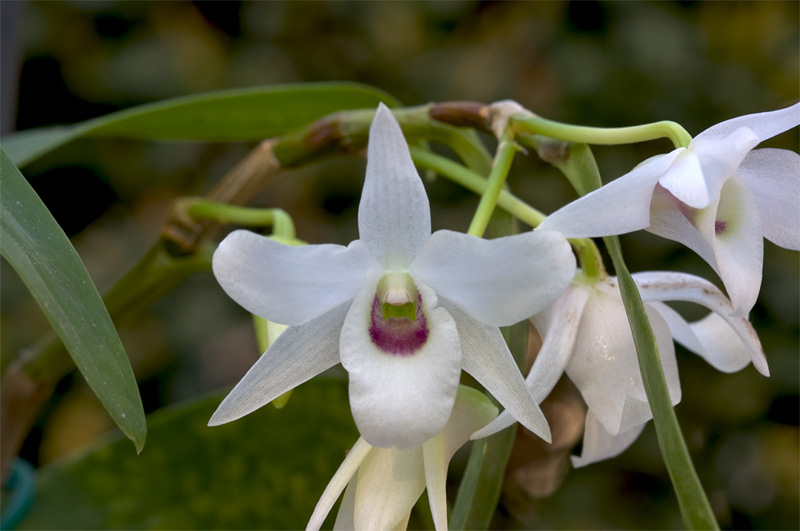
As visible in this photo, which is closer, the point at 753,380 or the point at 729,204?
the point at 729,204

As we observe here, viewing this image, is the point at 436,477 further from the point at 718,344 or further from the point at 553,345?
the point at 718,344

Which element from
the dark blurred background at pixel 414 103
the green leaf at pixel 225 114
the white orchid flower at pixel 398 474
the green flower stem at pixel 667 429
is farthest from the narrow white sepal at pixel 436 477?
the dark blurred background at pixel 414 103

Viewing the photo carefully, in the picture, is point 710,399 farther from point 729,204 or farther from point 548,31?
point 729,204

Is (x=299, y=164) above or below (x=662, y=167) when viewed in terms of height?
below

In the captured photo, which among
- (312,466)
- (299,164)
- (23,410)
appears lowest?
(312,466)

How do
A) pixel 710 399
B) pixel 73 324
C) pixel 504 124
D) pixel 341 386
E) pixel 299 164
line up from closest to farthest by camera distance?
pixel 73 324 < pixel 504 124 < pixel 299 164 < pixel 341 386 < pixel 710 399

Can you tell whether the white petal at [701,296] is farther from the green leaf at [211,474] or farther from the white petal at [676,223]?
the green leaf at [211,474]

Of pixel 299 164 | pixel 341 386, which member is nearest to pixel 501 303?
pixel 299 164
